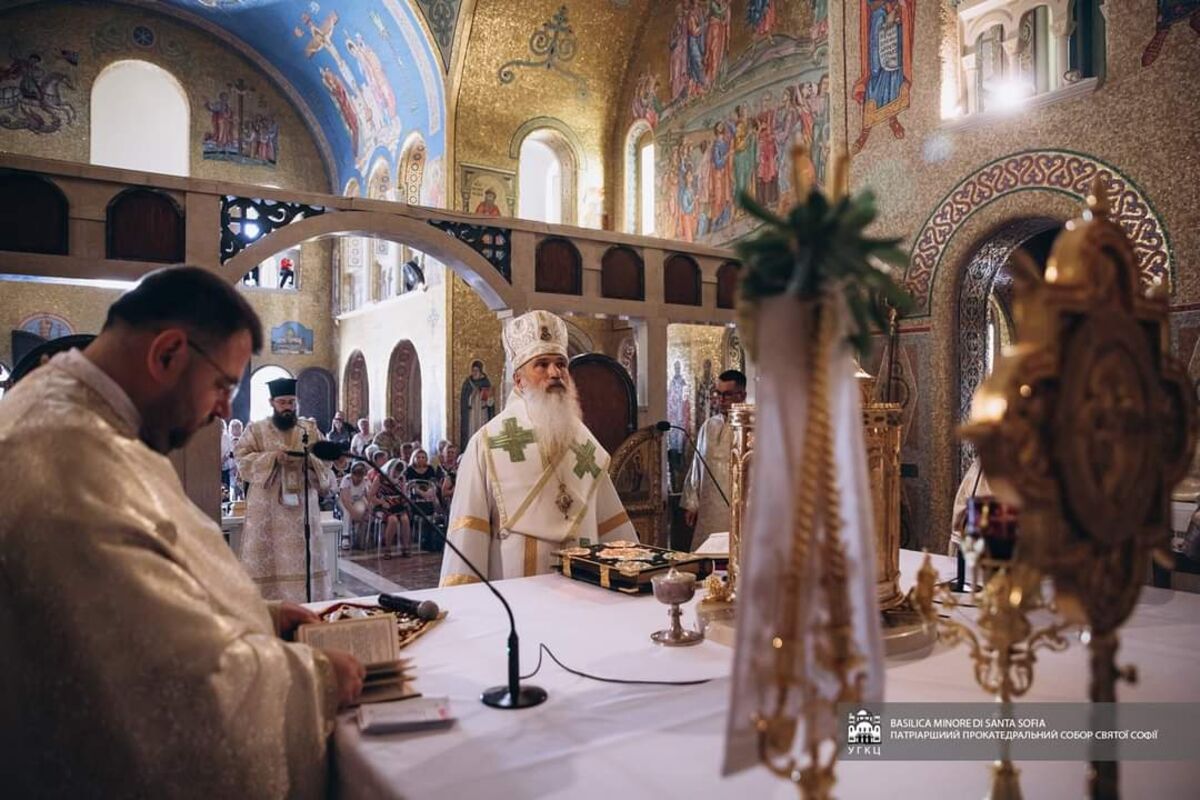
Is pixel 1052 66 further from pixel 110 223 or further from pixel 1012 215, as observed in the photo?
pixel 110 223

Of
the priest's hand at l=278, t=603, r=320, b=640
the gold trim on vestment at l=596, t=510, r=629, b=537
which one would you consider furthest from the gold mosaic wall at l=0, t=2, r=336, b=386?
the priest's hand at l=278, t=603, r=320, b=640

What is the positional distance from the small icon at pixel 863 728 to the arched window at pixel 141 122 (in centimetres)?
1862

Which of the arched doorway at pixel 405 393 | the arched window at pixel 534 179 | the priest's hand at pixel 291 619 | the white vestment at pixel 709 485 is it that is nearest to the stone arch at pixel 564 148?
the arched window at pixel 534 179

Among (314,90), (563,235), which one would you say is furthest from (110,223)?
(314,90)

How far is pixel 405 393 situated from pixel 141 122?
8207 millimetres

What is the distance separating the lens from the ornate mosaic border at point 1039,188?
20.4 feet

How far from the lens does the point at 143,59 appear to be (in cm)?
1636

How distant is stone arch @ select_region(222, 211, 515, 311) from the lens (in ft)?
22.9

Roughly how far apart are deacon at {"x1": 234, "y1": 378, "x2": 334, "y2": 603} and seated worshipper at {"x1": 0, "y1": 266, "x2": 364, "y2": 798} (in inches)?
177

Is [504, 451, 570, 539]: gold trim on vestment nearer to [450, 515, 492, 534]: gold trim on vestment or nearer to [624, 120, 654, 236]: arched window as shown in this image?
[450, 515, 492, 534]: gold trim on vestment

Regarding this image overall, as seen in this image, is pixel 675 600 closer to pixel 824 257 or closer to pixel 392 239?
pixel 824 257

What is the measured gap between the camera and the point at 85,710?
1.56 metres

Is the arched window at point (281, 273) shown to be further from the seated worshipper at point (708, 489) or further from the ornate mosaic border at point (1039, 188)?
the ornate mosaic border at point (1039, 188)

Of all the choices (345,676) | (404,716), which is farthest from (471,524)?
(404,716)
